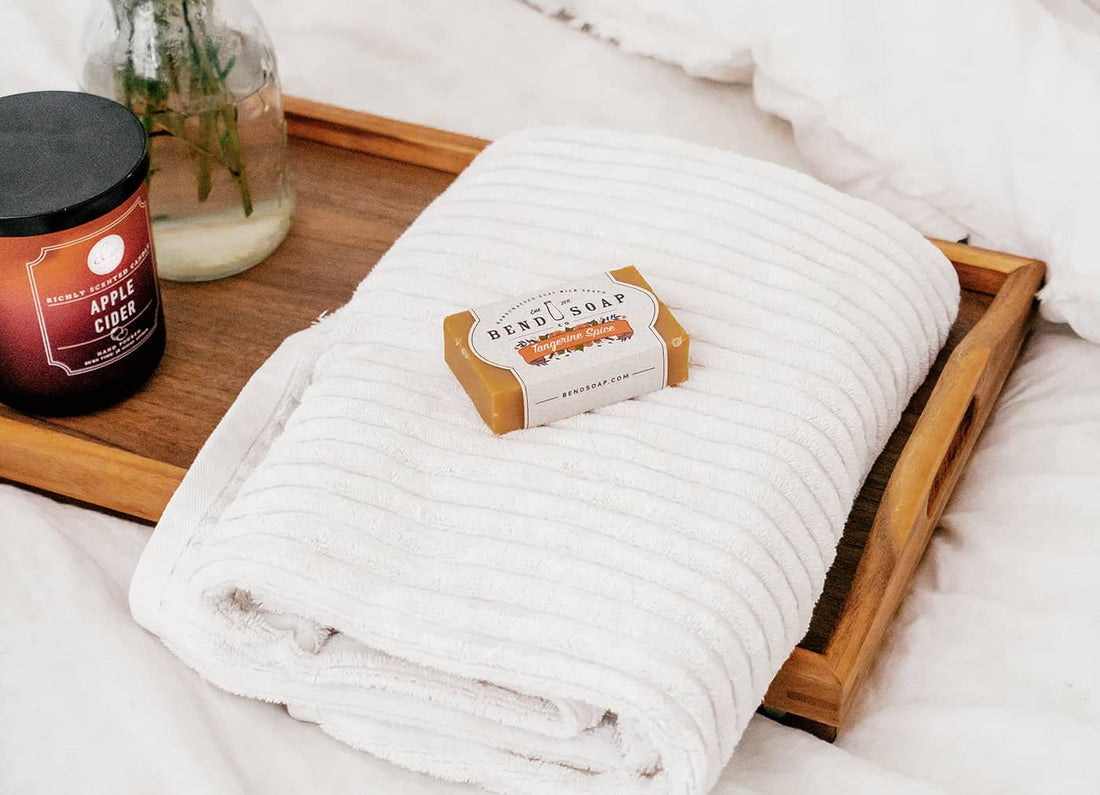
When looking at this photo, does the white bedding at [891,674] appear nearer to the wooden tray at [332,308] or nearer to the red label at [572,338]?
the wooden tray at [332,308]

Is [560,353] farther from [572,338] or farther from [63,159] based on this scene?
[63,159]

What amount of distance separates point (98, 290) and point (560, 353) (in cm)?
24

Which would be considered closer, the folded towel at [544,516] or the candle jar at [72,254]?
the folded towel at [544,516]

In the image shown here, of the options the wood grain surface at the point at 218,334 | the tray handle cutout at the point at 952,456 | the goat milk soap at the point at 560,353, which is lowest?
the wood grain surface at the point at 218,334

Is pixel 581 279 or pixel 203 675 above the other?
pixel 581 279

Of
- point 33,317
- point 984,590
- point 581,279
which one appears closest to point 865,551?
point 984,590

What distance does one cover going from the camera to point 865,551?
0.56 m

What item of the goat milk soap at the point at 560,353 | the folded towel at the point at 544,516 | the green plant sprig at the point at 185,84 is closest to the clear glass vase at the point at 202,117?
the green plant sprig at the point at 185,84

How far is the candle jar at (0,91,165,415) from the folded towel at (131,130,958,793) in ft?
0.25

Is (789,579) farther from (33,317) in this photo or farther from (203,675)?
(33,317)

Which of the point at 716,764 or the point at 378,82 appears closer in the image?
the point at 716,764

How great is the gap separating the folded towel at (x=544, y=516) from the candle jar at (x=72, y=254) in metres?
0.08

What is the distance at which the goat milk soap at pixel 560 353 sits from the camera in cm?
53

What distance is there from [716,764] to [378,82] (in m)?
0.66
